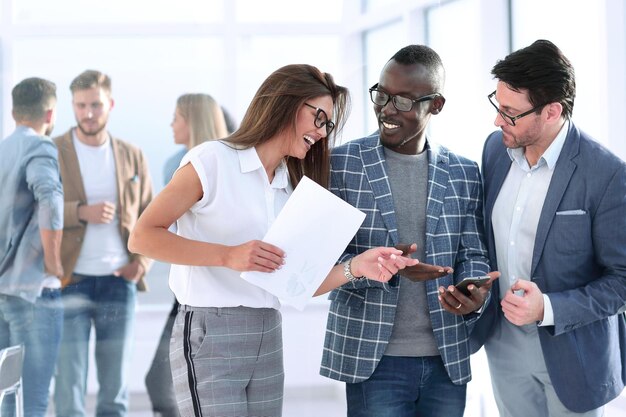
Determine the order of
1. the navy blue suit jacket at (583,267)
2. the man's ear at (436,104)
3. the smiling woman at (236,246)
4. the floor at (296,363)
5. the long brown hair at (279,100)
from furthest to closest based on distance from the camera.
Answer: the floor at (296,363)
the man's ear at (436,104)
the navy blue suit jacket at (583,267)
the long brown hair at (279,100)
the smiling woman at (236,246)

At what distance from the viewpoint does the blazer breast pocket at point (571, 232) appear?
2270 mm

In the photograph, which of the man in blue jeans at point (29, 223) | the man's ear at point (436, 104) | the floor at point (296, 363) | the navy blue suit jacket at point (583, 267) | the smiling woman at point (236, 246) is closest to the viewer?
the smiling woman at point (236, 246)

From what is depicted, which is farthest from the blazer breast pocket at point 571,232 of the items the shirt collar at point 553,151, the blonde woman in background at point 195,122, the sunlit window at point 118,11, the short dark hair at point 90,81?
the short dark hair at point 90,81

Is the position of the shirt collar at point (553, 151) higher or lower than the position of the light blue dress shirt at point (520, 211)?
higher

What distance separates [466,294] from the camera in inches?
85.2

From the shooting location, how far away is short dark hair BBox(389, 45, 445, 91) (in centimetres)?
235

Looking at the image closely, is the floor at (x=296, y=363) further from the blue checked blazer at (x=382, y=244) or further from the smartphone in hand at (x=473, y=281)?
the smartphone in hand at (x=473, y=281)

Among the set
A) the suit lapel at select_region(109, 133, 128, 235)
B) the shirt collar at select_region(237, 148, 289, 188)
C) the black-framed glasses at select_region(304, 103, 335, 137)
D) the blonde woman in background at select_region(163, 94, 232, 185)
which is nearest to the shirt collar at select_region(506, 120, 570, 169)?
the black-framed glasses at select_region(304, 103, 335, 137)

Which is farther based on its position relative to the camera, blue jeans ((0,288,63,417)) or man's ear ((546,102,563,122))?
blue jeans ((0,288,63,417))

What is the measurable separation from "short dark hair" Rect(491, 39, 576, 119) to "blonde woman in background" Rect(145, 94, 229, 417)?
5.81 ft

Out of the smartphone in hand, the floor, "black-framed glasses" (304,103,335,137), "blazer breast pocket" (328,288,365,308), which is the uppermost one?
"black-framed glasses" (304,103,335,137)

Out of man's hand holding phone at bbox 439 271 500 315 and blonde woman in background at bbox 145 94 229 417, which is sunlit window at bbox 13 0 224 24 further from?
A: man's hand holding phone at bbox 439 271 500 315

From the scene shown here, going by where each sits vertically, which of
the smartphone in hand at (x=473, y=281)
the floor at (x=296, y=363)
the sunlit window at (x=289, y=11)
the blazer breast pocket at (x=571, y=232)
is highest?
the sunlit window at (x=289, y=11)

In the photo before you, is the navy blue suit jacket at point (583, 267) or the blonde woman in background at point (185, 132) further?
the blonde woman in background at point (185, 132)
